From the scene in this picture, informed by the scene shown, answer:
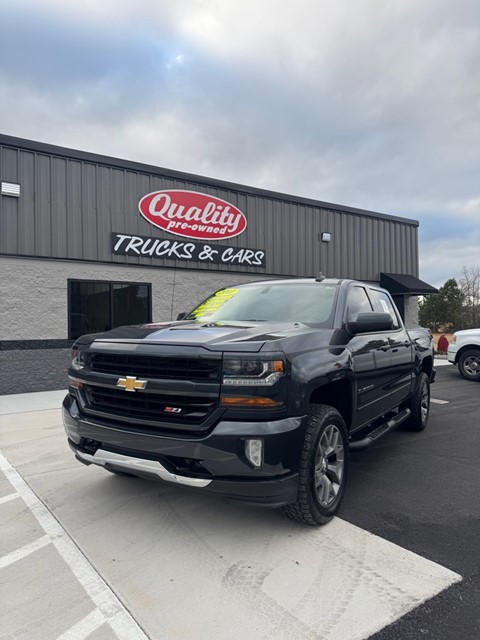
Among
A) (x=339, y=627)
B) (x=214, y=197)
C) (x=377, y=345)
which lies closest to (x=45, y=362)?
(x=214, y=197)

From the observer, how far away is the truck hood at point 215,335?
2.89 m

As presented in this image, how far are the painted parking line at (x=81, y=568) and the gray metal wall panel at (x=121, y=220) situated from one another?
6841 mm

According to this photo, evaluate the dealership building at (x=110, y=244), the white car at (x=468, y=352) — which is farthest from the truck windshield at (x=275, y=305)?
the white car at (x=468, y=352)

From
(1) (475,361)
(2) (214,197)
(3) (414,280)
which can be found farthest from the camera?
(3) (414,280)

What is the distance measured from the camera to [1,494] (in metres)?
3.92

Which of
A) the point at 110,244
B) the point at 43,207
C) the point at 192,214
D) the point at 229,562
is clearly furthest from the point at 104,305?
the point at 229,562

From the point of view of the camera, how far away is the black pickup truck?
2762 millimetres

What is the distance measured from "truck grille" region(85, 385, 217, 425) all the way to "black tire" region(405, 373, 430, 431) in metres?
3.81

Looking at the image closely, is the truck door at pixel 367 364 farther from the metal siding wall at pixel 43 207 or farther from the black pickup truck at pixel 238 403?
the metal siding wall at pixel 43 207

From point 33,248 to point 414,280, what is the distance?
1331cm

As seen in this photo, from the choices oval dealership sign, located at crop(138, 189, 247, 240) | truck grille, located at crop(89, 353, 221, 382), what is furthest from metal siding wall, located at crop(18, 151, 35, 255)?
truck grille, located at crop(89, 353, 221, 382)

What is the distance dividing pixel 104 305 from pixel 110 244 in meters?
1.42

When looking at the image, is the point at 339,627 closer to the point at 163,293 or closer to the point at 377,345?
the point at 377,345

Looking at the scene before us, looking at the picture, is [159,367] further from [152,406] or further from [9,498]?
[9,498]
